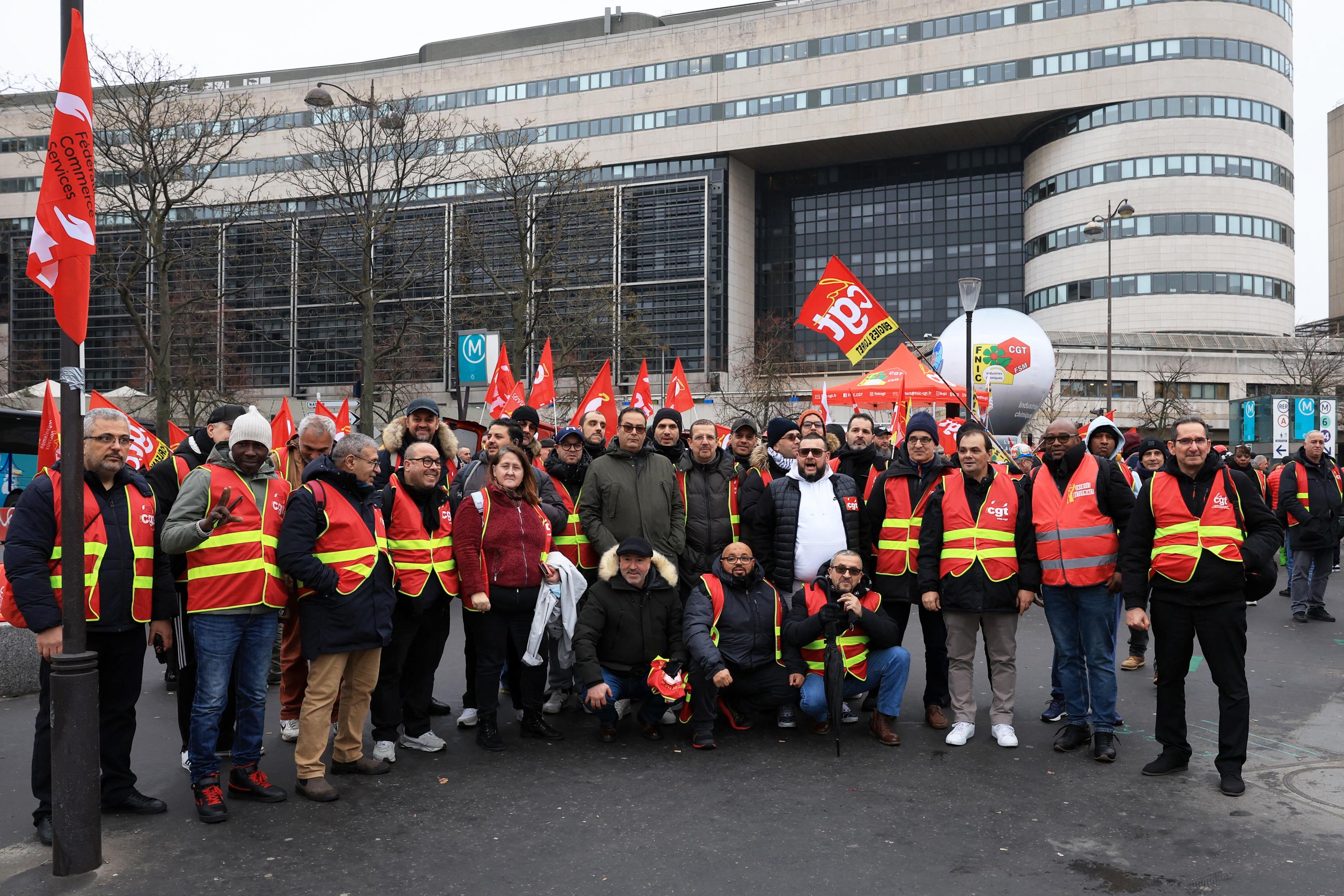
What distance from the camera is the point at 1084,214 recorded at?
57.4 metres

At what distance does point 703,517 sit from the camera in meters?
7.46

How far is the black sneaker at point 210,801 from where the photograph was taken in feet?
16.4

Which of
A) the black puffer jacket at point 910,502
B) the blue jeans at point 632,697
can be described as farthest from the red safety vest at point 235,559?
the black puffer jacket at point 910,502

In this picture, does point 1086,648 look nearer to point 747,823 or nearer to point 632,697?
point 747,823

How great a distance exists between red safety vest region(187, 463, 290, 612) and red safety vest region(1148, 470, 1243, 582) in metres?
5.10

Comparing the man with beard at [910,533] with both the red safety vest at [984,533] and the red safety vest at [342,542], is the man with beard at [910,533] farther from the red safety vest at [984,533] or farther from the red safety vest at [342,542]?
the red safety vest at [342,542]

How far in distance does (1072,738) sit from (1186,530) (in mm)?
1569

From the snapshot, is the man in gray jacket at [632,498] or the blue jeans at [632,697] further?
the man in gray jacket at [632,498]

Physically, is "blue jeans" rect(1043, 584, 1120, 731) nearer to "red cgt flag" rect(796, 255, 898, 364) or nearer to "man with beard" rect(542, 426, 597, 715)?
"man with beard" rect(542, 426, 597, 715)

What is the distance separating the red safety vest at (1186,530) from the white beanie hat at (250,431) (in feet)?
17.0

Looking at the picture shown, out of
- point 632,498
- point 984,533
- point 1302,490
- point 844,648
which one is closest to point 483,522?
point 632,498

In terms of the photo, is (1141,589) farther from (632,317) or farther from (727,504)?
(632,317)

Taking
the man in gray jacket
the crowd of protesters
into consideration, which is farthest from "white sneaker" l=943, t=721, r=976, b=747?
the man in gray jacket

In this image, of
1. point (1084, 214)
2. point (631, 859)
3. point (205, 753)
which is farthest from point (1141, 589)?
point (1084, 214)
